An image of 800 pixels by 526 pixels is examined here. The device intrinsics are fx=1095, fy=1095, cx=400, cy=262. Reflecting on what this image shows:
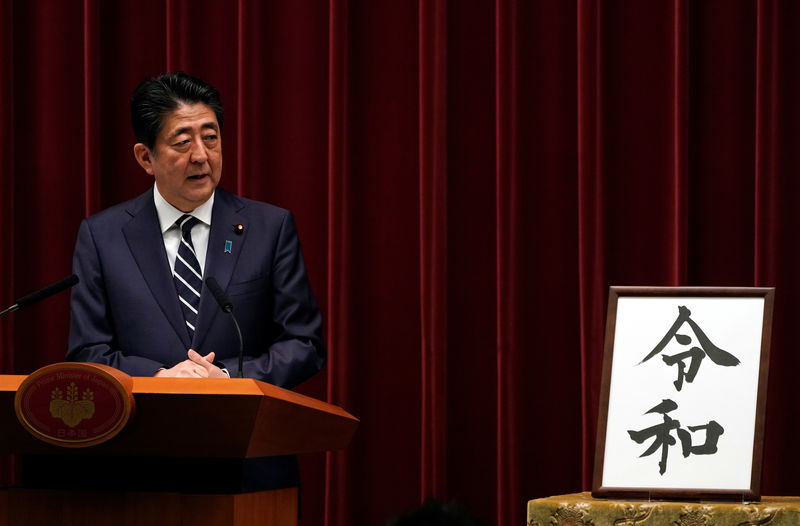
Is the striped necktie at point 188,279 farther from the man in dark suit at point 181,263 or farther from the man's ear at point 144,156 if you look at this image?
the man's ear at point 144,156

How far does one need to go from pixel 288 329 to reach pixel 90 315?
0.39 meters

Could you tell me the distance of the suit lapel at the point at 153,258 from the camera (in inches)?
83.7

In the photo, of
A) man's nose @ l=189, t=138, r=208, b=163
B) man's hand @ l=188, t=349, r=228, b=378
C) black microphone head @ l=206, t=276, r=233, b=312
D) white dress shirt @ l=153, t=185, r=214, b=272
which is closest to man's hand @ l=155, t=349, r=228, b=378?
man's hand @ l=188, t=349, r=228, b=378

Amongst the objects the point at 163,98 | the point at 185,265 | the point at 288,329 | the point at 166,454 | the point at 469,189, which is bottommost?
the point at 166,454

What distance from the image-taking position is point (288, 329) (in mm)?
2127

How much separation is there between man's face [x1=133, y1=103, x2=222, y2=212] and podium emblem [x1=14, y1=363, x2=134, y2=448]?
802 millimetres

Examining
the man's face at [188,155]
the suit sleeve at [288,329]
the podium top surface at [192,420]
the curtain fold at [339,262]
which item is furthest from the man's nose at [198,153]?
the podium top surface at [192,420]

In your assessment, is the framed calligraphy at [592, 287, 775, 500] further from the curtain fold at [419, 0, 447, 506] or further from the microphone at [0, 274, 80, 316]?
the microphone at [0, 274, 80, 316]

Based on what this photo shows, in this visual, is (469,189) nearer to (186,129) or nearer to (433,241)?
(433,241)

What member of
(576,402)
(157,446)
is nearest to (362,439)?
(576,402)

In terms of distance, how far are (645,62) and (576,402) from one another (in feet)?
2.86

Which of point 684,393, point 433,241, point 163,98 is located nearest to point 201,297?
point 163,98

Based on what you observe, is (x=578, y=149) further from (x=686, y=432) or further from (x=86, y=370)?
(x=86, y=370)

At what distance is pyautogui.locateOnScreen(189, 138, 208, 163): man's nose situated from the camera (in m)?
2.18
